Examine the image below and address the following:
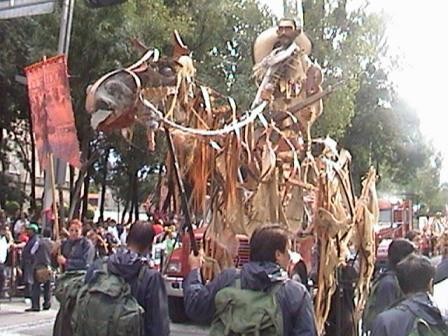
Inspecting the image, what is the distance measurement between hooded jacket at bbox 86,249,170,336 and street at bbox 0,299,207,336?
22.9ft

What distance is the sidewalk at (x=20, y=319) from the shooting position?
12109 millimetres

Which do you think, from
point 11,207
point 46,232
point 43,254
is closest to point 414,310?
point 43,254

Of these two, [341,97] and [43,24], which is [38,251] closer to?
[43,24]

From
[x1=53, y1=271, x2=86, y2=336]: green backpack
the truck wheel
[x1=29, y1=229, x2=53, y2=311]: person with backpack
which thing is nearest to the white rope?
[x1=53, y1=271, x2=86, y2=336]: green backpack

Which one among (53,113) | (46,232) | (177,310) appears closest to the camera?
(53,113)

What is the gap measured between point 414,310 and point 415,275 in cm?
22

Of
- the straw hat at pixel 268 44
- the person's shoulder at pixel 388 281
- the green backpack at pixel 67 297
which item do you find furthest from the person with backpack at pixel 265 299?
the straw hat at pixel 268 44

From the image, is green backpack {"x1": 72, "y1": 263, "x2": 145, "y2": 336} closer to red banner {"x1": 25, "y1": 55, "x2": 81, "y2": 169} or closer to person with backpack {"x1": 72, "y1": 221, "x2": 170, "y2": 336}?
person with backpack {"x1": 72, "y1": 221, "x2": 170, "y2": 336}

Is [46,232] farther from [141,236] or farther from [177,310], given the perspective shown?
[141,236]

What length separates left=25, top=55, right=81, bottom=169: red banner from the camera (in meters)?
11.2

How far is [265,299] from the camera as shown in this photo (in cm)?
432

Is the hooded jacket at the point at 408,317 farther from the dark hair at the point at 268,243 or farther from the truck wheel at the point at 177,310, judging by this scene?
the truck wheel at the point at 177,310

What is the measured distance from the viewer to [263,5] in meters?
30.0

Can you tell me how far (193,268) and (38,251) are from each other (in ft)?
32.5
